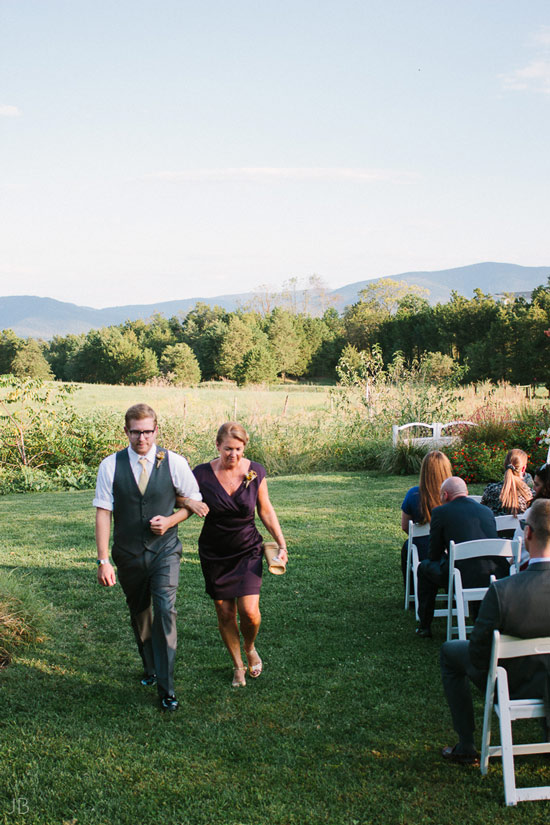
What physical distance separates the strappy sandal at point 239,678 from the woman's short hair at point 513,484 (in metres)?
2.77

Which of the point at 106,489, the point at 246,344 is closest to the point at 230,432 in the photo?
the point at 106,489

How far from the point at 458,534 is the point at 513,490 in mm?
1420

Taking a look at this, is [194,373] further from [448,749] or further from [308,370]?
[448,749]

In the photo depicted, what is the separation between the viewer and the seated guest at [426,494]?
5.28 metres

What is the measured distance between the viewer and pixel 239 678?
14.5 feet

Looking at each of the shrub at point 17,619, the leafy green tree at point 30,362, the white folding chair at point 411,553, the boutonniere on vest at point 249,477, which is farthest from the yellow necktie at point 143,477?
the leafy green tree at point 30,362

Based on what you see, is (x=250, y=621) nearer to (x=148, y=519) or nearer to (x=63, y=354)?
(x=148, y=519)

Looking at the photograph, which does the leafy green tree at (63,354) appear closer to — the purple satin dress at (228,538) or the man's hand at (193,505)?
the purple satin dress at (228,538)

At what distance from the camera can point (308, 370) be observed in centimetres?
5656

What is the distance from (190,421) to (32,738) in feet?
43.6

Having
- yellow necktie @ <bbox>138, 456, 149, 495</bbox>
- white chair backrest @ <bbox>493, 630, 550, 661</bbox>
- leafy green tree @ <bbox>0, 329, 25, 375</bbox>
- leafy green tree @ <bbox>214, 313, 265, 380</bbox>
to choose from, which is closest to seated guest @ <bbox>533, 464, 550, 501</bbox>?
white chair backrest @ <bbox>493, 630, 550, 661</bbox>

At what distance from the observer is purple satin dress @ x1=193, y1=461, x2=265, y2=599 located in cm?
427

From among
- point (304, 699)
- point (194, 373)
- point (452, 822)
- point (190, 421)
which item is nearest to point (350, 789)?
point (452, 822)

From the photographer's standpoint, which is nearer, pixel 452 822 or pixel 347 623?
pixel 452 822
